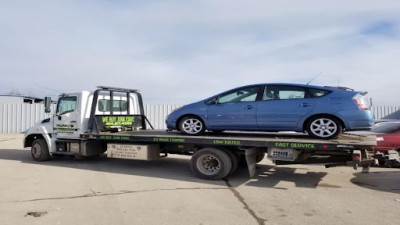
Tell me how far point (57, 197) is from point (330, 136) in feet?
17.4

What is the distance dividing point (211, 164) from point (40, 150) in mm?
5467

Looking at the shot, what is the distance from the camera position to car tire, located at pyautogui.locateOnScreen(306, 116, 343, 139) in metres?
6.80

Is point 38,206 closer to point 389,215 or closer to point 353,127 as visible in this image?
point 389,215

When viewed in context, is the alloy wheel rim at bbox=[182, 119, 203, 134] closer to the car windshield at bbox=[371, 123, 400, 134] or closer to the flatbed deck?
the flatbed deck

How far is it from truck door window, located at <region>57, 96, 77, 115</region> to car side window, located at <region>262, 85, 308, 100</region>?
539 centimetres

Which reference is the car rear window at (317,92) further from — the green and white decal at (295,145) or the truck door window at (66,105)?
the truck door window at (66,105)

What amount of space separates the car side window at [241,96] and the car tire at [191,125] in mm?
709

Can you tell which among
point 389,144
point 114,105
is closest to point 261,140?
point 389,144

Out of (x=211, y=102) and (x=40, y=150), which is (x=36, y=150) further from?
(x=211, y=102)

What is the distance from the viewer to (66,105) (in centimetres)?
970

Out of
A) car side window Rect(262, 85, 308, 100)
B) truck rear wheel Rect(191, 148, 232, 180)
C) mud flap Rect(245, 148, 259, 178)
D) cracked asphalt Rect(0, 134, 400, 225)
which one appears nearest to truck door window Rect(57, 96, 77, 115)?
cracked asphalt Rect(0, 134, 400, 225)

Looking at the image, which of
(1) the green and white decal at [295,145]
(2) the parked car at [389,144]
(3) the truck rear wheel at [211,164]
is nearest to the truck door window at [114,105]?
(3) the truck rear wheel at [211,164]

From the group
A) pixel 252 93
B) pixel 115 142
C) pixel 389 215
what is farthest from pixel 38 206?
pixel 389 215

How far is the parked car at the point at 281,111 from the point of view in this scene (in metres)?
6.70
